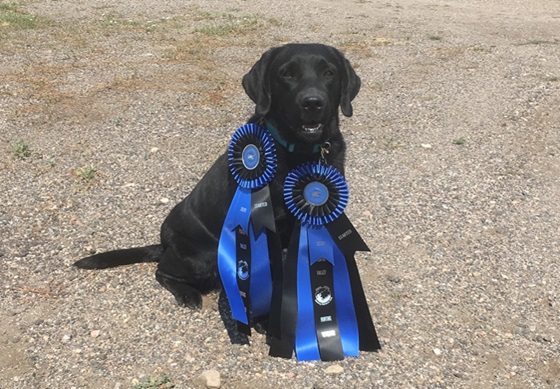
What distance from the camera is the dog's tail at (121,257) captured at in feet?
11.8

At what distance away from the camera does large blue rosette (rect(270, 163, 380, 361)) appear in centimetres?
301

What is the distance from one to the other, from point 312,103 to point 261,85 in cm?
43

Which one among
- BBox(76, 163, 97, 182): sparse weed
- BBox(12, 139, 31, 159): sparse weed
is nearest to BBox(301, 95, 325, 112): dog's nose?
BBox(76, 163, 97, 182): sparse weed

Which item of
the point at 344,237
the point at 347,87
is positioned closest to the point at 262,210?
the point at 344,237

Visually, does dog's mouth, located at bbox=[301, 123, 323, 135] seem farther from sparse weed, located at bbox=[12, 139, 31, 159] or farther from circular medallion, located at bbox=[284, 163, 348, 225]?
sparse weed, located at bbox=[12, 139, 31, 159]

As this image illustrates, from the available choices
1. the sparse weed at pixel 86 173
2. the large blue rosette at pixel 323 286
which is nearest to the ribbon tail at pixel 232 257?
the large blue rosette at pixel 323 286

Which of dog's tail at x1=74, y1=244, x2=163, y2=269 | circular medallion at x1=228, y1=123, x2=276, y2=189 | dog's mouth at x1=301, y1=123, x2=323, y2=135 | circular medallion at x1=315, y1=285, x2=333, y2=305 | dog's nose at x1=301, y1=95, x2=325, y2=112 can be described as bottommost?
dog's tail at x1=74, y1=244, x2=163, y2=269

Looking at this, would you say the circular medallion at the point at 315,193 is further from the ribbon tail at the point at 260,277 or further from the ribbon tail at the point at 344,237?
the ribbon tail at the point at 260,277

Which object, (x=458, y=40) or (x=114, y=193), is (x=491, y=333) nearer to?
(x=114, y=193)

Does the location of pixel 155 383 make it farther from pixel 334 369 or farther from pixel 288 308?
pixel 334 369

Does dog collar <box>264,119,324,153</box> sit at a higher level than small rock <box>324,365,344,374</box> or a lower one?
higher

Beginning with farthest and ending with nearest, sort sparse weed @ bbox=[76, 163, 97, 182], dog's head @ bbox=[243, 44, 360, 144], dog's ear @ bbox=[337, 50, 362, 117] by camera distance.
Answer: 1. sparse weed @ bbox=[76, 163, 97, 182]
2. dog's ear @ bbox=[337, 50, 362, 117]
3. dog's head @ bbox=[243, 44, 360, 144]

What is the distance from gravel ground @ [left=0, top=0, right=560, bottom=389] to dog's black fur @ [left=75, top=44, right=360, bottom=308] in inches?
9.3

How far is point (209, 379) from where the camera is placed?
9.32ft
